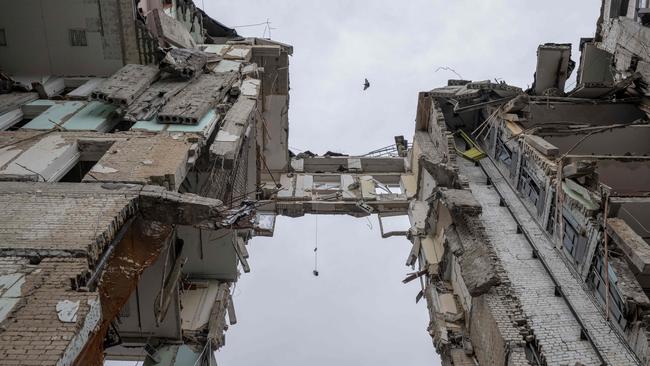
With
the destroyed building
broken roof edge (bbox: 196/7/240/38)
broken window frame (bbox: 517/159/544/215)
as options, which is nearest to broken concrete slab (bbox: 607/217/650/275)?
the destroyed building

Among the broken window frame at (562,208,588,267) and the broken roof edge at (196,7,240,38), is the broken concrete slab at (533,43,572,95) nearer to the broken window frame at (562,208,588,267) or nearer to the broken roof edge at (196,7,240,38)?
the broken window frame at (562,208,588,267)

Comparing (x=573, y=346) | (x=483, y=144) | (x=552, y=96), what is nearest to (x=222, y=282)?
(x=573, y=346)

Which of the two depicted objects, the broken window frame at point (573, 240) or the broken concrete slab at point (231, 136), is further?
the broken window frame at point (573, 240)

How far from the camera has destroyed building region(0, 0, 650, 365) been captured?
306 inches

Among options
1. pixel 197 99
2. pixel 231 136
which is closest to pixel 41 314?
pixel 231 136

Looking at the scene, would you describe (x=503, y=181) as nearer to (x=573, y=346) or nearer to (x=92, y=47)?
(x=573, y=346)

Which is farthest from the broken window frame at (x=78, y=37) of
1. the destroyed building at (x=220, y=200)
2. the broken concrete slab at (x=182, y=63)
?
the broken concrete slab at (x=182, y=63)

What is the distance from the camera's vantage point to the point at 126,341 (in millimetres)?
13523

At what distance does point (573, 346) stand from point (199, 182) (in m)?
10.4

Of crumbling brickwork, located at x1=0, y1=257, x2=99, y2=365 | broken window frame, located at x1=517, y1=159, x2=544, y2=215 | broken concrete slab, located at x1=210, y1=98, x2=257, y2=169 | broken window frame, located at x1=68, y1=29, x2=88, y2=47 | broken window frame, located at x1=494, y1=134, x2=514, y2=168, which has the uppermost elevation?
broken window frame, located at x1=68, y1=29, x2=88, y2=47

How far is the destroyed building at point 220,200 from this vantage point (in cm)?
778

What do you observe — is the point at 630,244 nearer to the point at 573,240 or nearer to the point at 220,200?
the point at 573,240

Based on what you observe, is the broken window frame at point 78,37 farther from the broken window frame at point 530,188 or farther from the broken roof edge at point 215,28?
the broken window frame at point 530,188

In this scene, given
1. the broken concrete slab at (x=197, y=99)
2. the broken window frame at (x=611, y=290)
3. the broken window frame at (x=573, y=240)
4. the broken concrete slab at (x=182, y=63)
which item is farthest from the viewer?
the broken concrete slab at (x=182, y=63)
